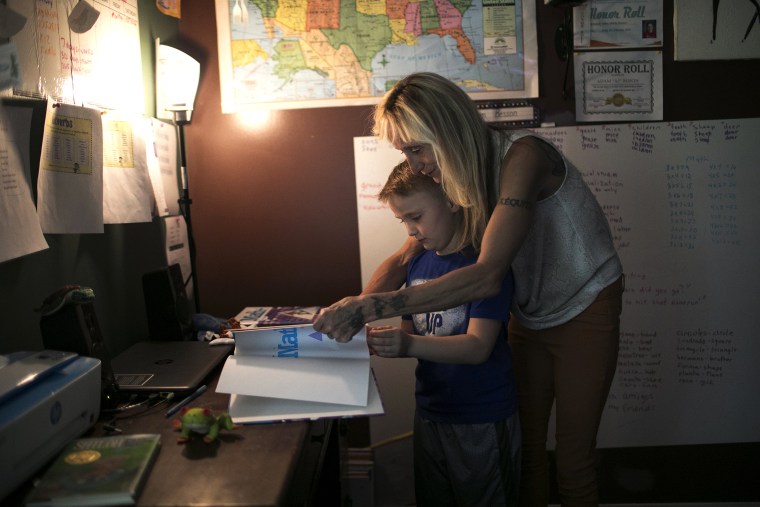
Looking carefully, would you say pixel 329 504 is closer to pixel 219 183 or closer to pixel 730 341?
pixel 219 183

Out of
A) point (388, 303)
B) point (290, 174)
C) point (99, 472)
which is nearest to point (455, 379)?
point (388, 303)

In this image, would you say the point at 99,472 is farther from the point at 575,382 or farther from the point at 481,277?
the point at 575,382

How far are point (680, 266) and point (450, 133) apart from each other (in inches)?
52.4

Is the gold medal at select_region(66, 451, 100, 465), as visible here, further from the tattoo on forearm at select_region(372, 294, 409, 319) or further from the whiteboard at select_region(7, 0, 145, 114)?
the whiteboard at select_region(7, 0, 145, 114)

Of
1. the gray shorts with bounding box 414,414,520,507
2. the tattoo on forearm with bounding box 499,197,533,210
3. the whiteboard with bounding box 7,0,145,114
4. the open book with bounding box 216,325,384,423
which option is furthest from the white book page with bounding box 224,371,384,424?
the whiteboard with bounding box 7,0,145,114

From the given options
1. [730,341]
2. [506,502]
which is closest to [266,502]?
[506,502]

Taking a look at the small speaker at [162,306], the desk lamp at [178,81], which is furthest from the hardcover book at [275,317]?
the desk lamp at [178,81]

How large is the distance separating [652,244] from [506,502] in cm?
129

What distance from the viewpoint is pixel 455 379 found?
1423 millimetres

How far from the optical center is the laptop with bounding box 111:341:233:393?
1303 millimetres

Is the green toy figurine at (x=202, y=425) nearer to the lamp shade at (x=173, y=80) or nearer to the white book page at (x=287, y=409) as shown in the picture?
the white book page at (x=287, y=409)

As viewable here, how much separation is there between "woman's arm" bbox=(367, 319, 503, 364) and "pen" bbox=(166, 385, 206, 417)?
376 millimetres

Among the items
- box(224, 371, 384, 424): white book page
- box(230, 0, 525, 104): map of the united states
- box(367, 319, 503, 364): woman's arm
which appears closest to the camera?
box(224, 371, 384, 424): white book page

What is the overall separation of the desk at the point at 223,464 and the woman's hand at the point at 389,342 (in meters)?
0.28
